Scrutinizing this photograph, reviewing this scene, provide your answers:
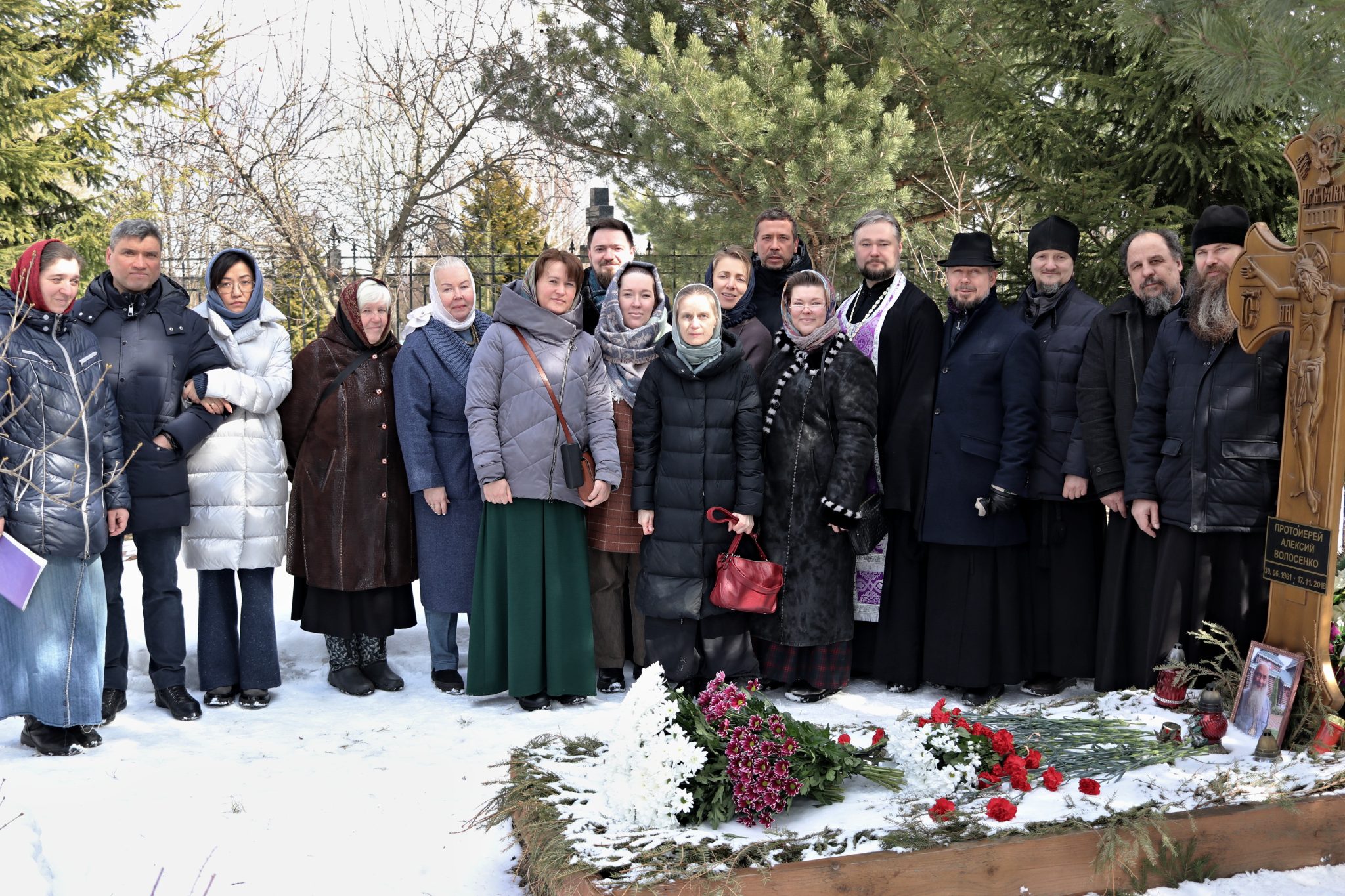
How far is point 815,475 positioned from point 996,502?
789 millimetres

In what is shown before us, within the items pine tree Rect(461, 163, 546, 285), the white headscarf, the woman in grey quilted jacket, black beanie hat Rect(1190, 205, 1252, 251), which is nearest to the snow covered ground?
the woman in grey quilted jacket

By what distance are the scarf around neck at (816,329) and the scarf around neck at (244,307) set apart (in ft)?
7.62

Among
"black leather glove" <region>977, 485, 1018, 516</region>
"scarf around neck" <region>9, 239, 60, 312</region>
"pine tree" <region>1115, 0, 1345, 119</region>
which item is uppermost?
"pine tree" <region>1115, 0, 1345, 119</region>

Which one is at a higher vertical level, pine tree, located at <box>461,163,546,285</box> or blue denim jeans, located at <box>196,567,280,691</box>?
pine tree, located at <box>461,163,546,285</box>

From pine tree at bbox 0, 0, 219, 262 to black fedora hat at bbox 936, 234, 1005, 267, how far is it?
6.30 m

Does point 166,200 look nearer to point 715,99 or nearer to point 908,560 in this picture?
point 715,99

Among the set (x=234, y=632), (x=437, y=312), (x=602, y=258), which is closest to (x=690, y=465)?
(x=602, y=258)

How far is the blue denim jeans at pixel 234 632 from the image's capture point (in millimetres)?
4883

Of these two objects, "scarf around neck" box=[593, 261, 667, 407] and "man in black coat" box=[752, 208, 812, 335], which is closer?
"scarf around neck" box=[593, 261, 667, 407]

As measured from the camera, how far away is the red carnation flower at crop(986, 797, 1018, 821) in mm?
2986

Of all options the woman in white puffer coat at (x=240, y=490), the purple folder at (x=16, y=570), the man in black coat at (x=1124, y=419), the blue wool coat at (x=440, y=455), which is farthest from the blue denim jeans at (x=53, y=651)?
the man in black coat at (x=1124, y=419)

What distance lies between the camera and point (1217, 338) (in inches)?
159

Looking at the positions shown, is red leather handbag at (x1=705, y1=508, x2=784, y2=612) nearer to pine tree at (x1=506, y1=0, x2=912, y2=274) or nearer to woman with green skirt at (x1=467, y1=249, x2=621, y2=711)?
woman with green skirt at (x1=467, y1=249, x2=621, y2=711)

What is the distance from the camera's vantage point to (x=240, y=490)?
15.7 feet
